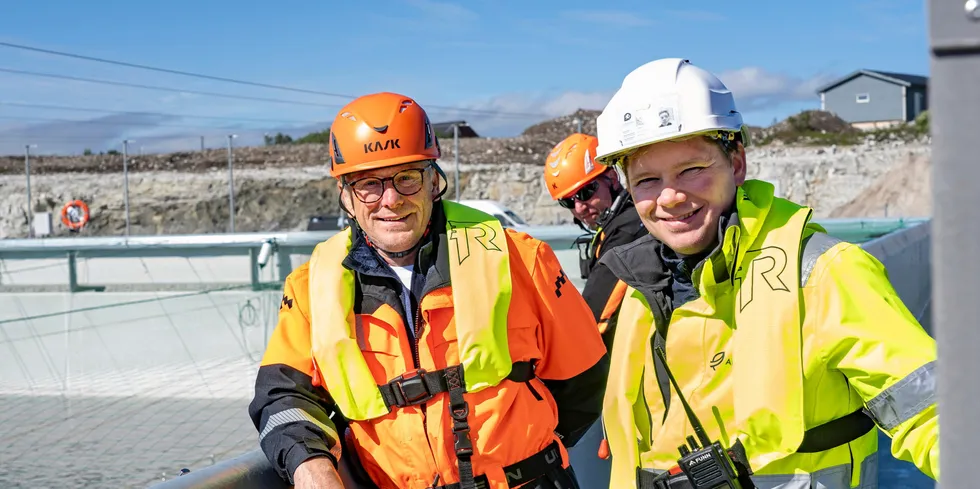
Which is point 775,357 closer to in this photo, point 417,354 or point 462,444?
point 462,444

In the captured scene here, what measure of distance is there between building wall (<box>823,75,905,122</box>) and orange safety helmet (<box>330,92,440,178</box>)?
2593 inches

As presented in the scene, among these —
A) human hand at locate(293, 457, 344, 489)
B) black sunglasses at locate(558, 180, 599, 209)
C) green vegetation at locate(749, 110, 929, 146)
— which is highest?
green vegetation at locate(749, 110, 929, 146)

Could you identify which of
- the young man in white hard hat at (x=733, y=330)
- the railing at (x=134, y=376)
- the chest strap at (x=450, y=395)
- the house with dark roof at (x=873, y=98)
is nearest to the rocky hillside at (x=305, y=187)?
the house with dark roof at (x=873, y=98)

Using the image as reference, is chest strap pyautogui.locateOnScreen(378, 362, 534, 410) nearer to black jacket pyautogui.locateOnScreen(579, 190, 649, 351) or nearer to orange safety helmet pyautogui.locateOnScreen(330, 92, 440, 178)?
orange safety helmet pyautogui.locateOnScreen(330, 92, 440, 178)

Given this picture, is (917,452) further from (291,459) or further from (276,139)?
(276,139)

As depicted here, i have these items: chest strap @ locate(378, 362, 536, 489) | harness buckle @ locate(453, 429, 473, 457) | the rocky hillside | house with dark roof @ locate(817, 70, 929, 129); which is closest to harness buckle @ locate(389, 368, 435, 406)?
chest strap @ locate(378, 362, 536, 489)

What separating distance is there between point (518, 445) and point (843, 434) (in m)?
1.04

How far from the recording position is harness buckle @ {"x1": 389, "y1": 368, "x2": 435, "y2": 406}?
274 centimetres

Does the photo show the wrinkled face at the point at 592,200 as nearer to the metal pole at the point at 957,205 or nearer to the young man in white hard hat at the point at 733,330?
the young man in white hard hat at the point at 733,330

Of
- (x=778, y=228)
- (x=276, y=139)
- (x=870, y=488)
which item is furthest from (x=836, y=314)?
(x=276, y=139)

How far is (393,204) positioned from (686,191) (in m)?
1.06

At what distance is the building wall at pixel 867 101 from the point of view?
63.8 metres

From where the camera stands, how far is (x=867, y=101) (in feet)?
214

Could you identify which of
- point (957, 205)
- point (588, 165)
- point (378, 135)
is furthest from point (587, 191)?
point (957, 205)
